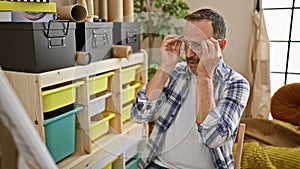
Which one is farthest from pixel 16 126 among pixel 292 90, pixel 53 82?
pixel 292 90

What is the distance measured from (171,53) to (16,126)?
90cm

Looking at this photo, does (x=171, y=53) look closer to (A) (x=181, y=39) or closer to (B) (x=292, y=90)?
(A) (x=181, y=39)

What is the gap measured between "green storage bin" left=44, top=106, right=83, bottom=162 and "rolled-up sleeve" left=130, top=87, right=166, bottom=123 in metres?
0.28

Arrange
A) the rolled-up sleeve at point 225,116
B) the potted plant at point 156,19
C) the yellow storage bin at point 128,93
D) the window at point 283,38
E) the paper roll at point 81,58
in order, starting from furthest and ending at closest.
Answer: the window at point 283,38
the yellow storage bin at point 128,93
the potted plant at point 156,19
the paper roll at point 81,58
the rolled-up sleeve at point 225,116

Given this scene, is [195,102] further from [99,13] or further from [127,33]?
[99,13]

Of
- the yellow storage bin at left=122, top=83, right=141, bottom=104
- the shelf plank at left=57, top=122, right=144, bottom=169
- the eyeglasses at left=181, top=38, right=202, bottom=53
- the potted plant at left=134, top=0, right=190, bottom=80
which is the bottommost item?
the shelf plank at left=57, top=122, right=144, bottom=169

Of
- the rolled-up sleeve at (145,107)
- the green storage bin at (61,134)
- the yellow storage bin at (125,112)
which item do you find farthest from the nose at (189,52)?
the yellow storage bin at (125,112)

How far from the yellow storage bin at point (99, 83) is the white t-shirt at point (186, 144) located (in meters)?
0.42

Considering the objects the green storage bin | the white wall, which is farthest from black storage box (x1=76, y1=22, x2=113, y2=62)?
the white wall

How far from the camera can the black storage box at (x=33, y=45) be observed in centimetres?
110

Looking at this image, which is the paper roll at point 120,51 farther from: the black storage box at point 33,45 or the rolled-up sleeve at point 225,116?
the rolled-up sleeve at point 225,116

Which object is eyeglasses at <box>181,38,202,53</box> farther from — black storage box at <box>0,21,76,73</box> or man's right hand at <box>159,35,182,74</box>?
black storage box at <box>0,21,76,73</box>

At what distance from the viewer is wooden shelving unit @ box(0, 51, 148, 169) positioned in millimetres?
1135

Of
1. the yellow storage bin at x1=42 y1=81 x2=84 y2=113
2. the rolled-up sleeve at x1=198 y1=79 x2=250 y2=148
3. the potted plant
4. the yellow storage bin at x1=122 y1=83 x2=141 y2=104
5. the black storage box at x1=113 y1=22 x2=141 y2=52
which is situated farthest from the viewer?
the yellow storage bin at x1=122 y1=83 x2=141 y2=104
